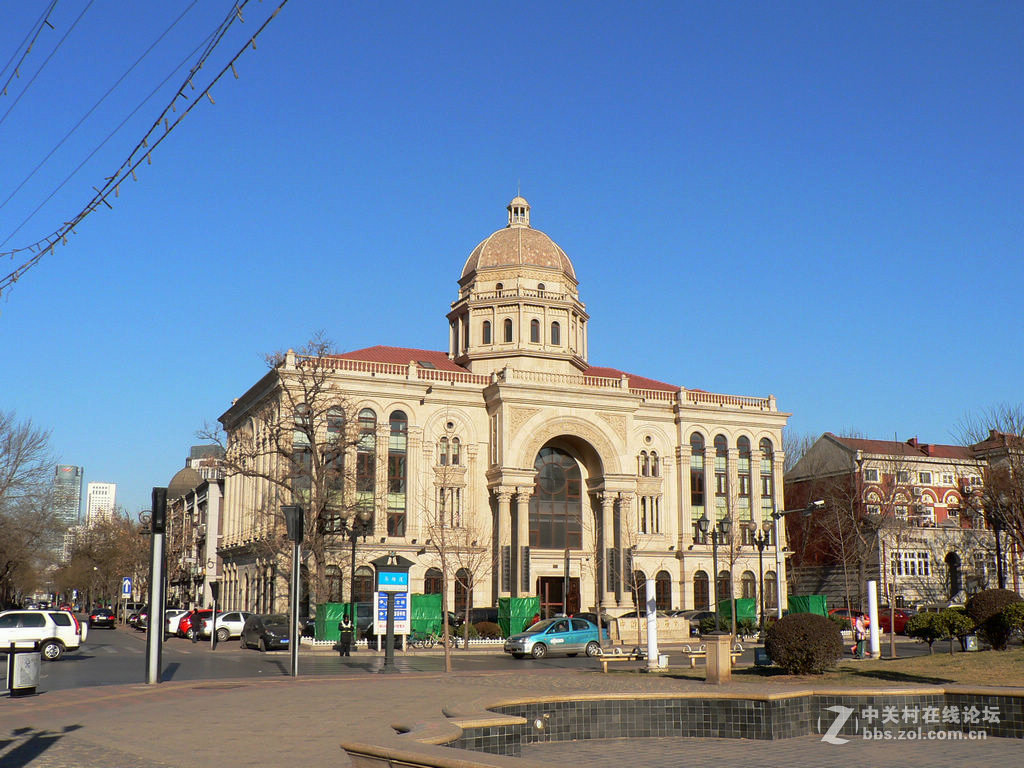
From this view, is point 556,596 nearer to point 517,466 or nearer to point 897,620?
point 517,466

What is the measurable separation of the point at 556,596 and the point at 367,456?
1417 cm

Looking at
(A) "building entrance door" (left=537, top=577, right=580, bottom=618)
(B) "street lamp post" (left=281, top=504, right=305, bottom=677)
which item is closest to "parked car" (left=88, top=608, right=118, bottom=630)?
(A) "building entrance door" (left=537, top=577, right=580, bottom=618)

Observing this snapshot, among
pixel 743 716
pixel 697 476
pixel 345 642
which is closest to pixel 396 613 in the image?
pixel 345 642

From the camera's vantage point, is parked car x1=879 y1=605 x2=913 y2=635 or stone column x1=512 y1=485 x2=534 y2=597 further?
stone column x1=512 y1=485 x2=534 y2=597

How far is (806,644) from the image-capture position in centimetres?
2083

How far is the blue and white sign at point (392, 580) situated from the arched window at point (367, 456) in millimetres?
26092

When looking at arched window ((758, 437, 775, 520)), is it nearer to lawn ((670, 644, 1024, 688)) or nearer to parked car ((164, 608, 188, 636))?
parked car ((164, 608, 188, 636))

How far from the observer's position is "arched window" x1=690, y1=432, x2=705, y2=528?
64.9m

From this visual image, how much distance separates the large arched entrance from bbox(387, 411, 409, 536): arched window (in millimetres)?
7977

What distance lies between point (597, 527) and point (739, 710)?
48.0 meters

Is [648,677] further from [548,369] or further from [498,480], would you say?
[548,369]

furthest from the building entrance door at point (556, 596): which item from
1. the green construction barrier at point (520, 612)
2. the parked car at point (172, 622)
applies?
the parked car at point (172, 622)

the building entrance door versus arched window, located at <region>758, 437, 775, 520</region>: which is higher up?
arched window, located at <region>758, 437, 775, 520</region>

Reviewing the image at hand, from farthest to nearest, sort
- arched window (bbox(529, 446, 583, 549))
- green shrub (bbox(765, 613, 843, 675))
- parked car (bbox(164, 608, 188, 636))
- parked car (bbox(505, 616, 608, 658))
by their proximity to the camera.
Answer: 1. arched window (bbox(529, 446, 583, 549))
2. parked car (bbox(164, 608, 188, 636))
3. parked car (bbox(505, 616, 608, 658))
4. green shrub (bbox(765, 613, 843, 675))
